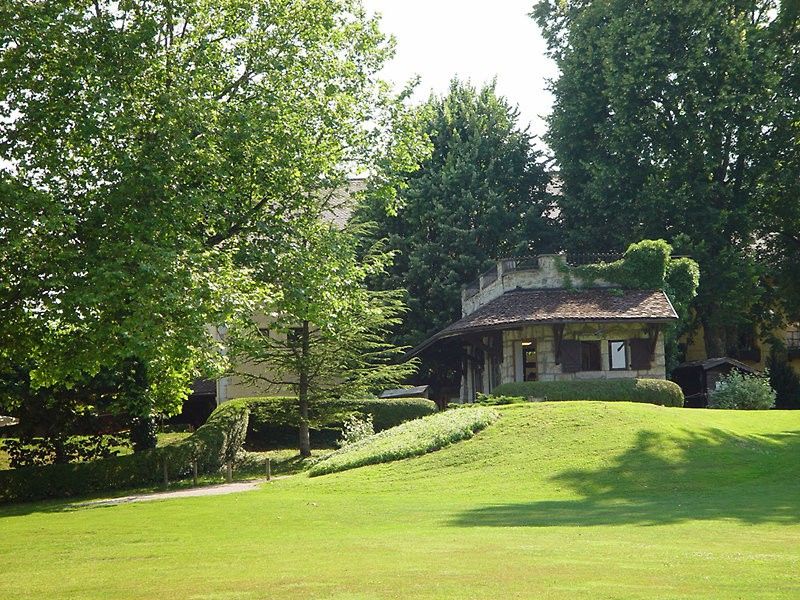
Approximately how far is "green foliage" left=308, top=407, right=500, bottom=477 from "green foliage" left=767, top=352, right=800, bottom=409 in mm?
20401

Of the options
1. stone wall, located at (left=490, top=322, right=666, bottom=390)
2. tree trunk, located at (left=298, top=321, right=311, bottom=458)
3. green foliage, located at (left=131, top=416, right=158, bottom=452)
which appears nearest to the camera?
green foliage, located at (left=131, top=416, right=158, bottom=452)

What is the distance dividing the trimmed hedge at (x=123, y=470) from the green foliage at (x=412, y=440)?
4.72 meters

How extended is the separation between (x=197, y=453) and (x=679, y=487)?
55.5ft

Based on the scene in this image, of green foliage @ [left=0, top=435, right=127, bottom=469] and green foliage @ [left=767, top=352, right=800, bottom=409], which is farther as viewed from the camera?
green foliage @ [left=767, top=352, right=800, bottom=409]

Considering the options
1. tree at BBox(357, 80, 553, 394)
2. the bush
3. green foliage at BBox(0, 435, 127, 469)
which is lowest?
green foliage at BBox(0, 435, 127, 469)

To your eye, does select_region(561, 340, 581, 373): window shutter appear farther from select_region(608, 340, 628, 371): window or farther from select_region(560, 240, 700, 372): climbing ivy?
select_region(560, 240, 700, 372): climbing ivy

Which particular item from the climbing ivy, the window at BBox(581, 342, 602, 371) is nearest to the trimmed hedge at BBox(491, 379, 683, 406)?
the window at BBox(581, 342, 602, 371)

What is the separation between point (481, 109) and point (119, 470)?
31.2m

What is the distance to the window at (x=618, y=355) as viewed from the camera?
41.8 meters

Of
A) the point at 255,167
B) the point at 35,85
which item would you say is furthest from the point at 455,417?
the point at 35,85

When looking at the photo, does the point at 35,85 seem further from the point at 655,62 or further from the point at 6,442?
the point at 655,62

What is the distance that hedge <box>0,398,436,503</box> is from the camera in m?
30.5

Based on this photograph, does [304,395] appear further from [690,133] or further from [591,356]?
[690,133]

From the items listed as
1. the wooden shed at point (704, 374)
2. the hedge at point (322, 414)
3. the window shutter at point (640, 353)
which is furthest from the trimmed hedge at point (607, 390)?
the wooden shed at point (704, 374)
